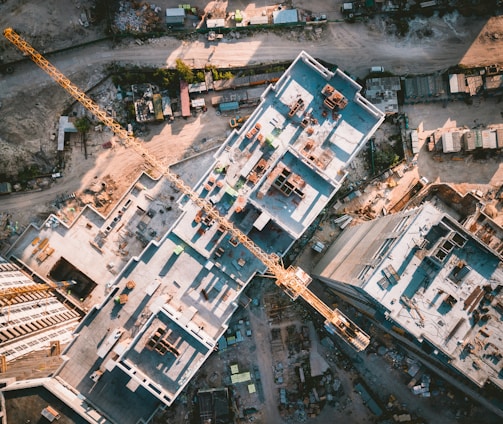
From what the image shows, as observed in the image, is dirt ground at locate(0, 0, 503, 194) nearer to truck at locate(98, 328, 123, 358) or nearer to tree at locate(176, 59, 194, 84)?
tree at locate(176, 59, 194, 84)

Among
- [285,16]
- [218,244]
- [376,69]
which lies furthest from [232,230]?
[285,16]

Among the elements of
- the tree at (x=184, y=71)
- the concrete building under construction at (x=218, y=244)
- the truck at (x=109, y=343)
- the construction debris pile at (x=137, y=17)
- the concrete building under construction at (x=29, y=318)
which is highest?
the construction debris pile at (x=137, y=17)

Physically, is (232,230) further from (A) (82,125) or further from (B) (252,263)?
(A) (82,125)

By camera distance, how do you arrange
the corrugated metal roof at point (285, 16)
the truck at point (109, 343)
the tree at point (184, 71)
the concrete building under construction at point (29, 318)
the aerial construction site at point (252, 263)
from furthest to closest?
the corrugated metal roof at point (285, 16) < the tree at point (184, 71) < the truck at point (109, 343) < the concrete building under construction at point (29, 318) < the aerial construction site at point (252, 263)

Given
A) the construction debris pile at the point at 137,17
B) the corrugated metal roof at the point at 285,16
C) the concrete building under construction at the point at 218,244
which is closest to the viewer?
the concrete building under construction at the point at 218,244

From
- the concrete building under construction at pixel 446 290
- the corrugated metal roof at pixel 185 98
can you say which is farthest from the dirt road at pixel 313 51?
the concrete building under construction at pixel 446 290

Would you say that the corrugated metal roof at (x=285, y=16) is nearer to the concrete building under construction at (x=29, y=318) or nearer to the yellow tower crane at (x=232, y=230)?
the yellow tower crane at (x=232, y=230)

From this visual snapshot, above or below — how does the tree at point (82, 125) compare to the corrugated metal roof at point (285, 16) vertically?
below
